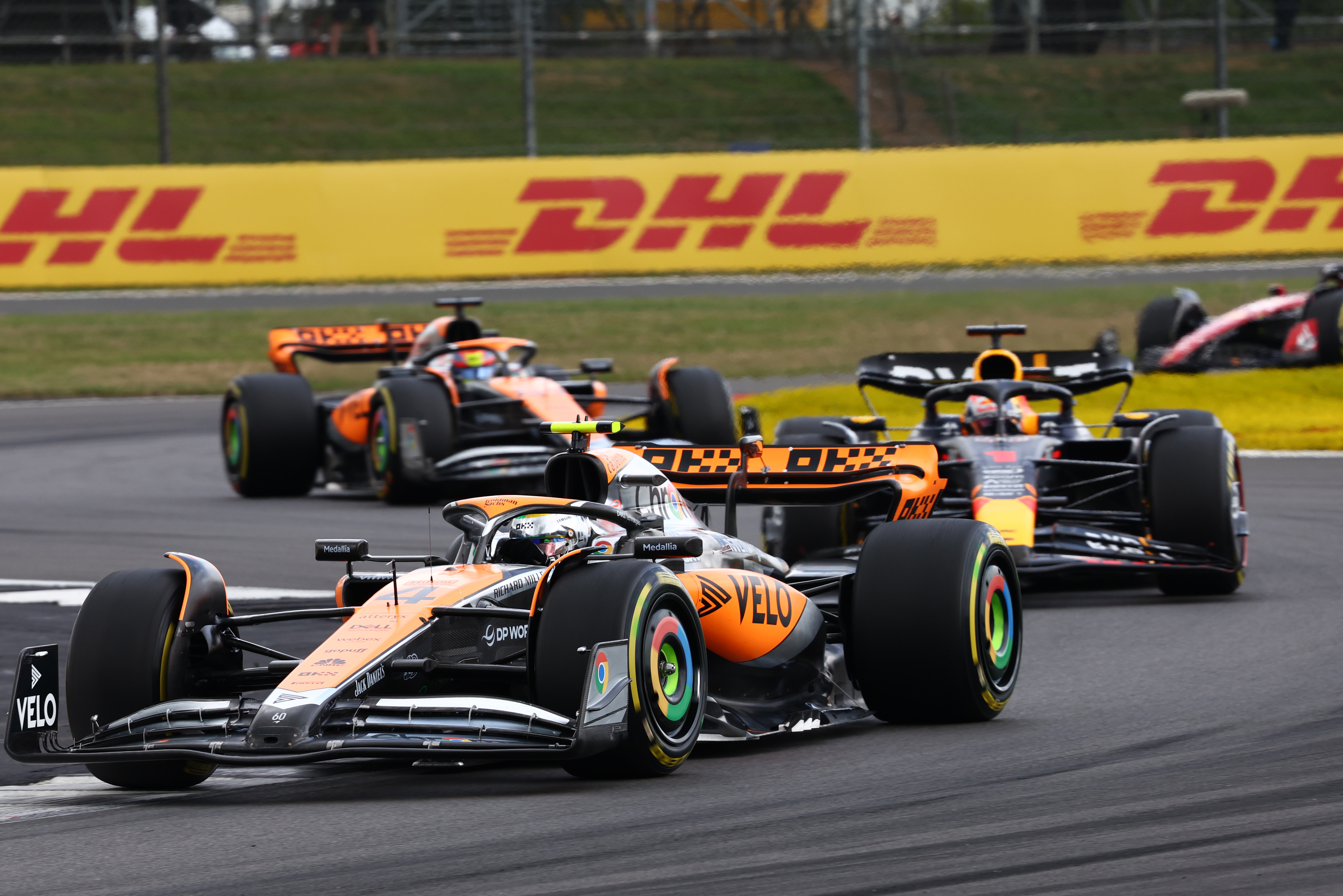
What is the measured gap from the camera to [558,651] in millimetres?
6008

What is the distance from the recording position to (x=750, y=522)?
1405 centimetres

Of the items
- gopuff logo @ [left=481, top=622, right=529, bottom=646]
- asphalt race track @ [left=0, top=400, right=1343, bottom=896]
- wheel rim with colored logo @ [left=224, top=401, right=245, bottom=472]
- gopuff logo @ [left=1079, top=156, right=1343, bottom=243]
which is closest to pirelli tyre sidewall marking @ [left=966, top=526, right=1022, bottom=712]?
asphalt race track @ [left=0, top=400, right=1343, bottom=896]

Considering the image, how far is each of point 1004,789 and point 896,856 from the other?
3.03 feet

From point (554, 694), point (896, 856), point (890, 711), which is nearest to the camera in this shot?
point (896, 856)

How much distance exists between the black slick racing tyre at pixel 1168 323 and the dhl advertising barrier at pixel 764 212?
15.0ft

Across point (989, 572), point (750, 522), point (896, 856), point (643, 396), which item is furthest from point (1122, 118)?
point (896, 856)

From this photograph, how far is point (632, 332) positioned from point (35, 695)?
20.3m

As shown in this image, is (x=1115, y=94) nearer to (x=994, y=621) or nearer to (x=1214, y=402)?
(x=1214, y=402)

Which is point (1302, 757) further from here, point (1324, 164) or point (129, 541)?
point (1324, 164)

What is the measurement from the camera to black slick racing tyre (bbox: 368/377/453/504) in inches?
593

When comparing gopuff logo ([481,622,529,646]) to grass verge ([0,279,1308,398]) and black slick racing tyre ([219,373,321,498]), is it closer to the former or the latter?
black slick racing tyre ([219,373,321,498])

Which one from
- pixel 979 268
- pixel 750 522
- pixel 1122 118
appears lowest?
pixel 750 522

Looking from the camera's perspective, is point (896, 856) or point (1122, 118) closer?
point (896, 856)

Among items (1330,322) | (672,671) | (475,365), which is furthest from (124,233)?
(672,671)
